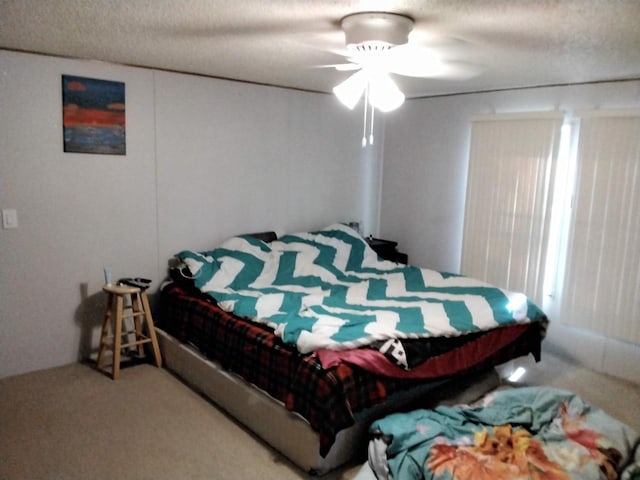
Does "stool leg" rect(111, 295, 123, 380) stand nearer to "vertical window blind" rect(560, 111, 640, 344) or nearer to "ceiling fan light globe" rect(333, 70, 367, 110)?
"ceiling fan light globe" rect(333, 70, 367, 110)

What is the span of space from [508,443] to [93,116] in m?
3.16

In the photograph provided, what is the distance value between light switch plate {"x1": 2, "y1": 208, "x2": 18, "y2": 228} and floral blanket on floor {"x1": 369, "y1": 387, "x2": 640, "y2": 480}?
253cm

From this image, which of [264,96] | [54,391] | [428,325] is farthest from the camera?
[264,96]

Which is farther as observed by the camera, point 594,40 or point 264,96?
point 264,96

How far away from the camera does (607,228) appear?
359 cm

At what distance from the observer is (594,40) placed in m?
2.35

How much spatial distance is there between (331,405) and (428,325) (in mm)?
826

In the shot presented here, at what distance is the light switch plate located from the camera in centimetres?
310

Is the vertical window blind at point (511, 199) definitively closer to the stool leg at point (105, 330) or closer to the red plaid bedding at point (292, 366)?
the red plaid bedding at point (292, 366)

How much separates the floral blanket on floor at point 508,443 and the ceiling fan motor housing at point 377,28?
1.76 metres

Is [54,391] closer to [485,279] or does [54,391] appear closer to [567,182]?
[485,279]

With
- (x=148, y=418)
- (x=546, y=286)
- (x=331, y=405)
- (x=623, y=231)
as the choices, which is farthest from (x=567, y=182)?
(x=148, y=418)

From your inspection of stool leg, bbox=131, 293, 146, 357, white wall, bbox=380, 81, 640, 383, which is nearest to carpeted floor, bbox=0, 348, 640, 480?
stool leg, bbox=131, 293, 146, 357

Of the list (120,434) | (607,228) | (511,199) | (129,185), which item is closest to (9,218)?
(129,185)
